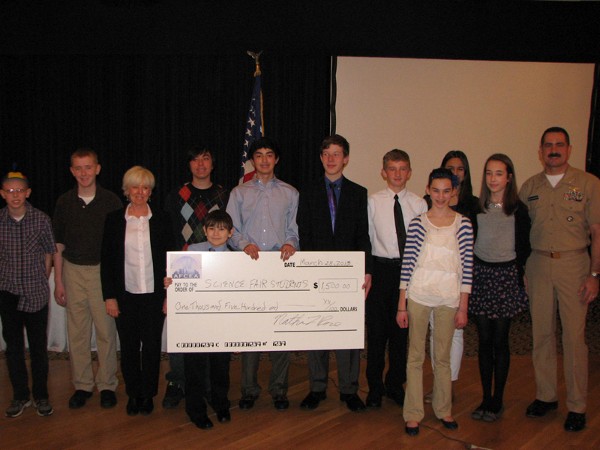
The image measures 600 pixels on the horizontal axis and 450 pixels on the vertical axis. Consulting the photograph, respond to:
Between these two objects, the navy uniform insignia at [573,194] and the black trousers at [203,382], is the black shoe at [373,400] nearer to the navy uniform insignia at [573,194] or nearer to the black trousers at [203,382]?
the black trousers at [203,382]

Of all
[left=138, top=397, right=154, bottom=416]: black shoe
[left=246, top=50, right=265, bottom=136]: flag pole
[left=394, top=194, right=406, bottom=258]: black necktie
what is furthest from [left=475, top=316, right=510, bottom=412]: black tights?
[left=246, top=50, right=265, bottom=136]: flag pole

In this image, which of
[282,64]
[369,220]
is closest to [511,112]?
[282,64]

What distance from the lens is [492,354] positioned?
3.22 metres

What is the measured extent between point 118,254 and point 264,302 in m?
0.92

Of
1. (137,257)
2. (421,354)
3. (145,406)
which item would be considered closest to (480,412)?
(421,354)

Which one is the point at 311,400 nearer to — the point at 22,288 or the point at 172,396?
the point at 172,396

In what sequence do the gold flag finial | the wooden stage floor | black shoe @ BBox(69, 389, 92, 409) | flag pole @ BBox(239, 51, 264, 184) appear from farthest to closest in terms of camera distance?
flag pole @ BBox(239, 51, 264, 184) → the gold flag finial → black shoe @ BBox(69, 389, 92, 409) → the wooden stage floor

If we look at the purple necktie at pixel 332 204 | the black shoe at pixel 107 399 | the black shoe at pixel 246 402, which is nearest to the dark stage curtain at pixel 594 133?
the purple necktie at pixel 332 204

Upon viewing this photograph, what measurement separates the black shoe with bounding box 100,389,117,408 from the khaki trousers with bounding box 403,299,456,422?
1814mm

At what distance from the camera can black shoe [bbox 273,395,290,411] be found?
3330 millimetres

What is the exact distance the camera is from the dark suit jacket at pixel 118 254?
314cm

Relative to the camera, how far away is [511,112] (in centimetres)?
540

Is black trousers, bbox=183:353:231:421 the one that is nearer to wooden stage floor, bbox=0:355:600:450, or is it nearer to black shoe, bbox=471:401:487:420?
wooden stage floor, bbox=0:355:600:450

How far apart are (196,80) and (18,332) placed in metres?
3.22
